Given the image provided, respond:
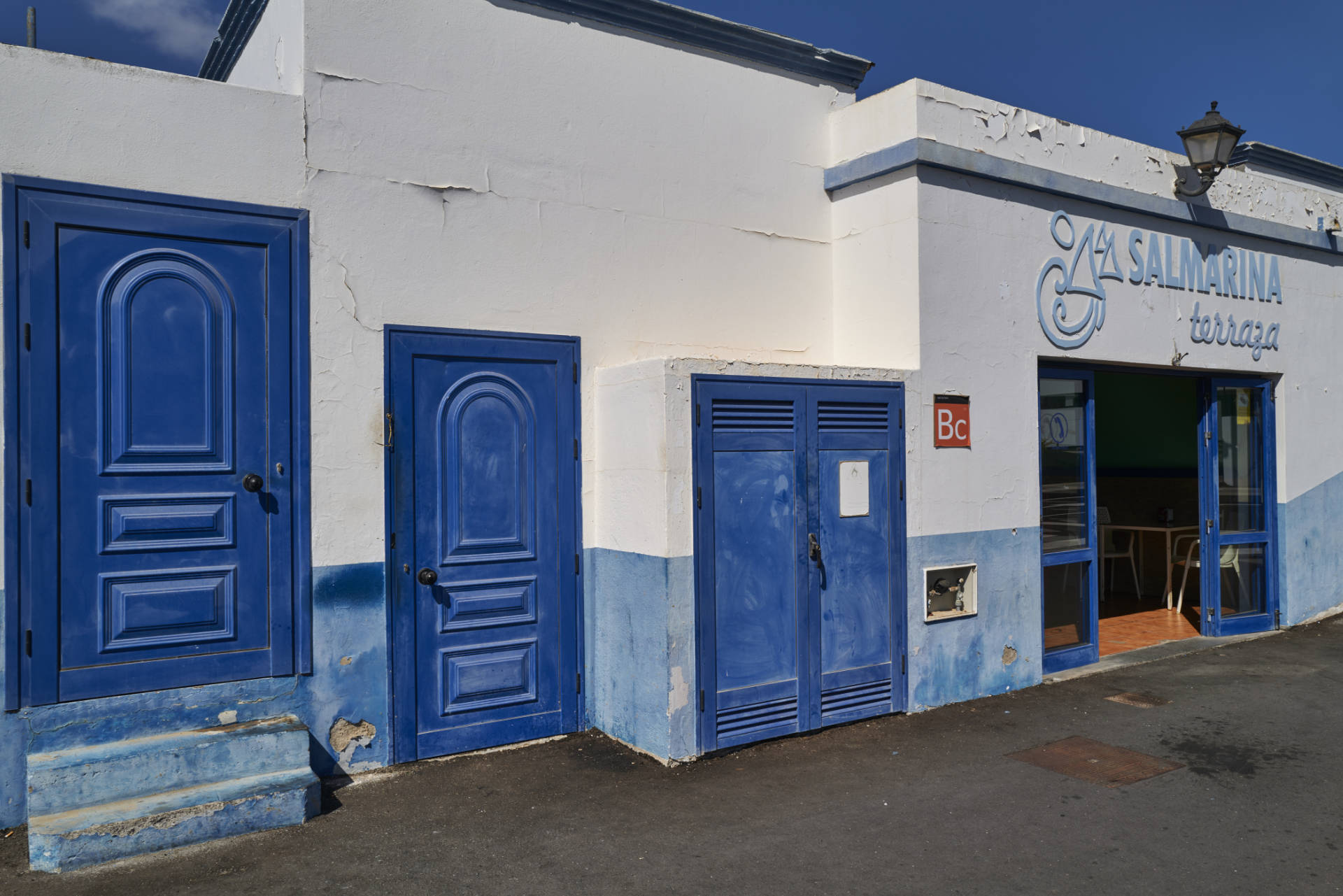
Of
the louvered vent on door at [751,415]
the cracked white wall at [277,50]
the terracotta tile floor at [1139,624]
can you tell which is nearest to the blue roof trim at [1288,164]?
the terracotta tile floor at [1139,624]

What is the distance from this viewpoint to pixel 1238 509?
28.8 ft

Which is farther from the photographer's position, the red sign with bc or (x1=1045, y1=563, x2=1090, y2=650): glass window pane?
(x1=1045, y1=563, x2=1090, y2=650): glass window pane

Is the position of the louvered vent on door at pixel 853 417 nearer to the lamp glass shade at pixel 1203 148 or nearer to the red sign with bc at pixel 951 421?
the red sign with bc at pixel 951 421

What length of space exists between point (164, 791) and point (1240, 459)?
29.5 feet

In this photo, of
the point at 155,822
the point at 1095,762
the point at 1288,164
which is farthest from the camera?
the point at 1288,164

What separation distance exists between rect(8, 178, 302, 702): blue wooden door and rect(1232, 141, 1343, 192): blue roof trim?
975 centimetres

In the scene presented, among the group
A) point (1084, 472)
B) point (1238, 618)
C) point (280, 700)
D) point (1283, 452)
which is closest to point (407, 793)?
point (280, 700)

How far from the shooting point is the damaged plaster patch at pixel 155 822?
4.00 metres

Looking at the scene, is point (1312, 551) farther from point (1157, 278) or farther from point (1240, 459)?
point (1157, 278)

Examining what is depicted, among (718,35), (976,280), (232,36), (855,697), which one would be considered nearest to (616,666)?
(855,697)

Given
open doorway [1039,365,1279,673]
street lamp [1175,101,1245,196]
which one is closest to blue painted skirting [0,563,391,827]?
open doorway [1039,365,1279,673]

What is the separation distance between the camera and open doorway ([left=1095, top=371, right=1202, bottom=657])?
10461 mm

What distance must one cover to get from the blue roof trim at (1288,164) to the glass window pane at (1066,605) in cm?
537

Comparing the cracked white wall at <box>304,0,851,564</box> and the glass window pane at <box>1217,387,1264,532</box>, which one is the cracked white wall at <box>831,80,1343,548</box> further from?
the glass window pane at <box>1217,387,1264,532</box>
